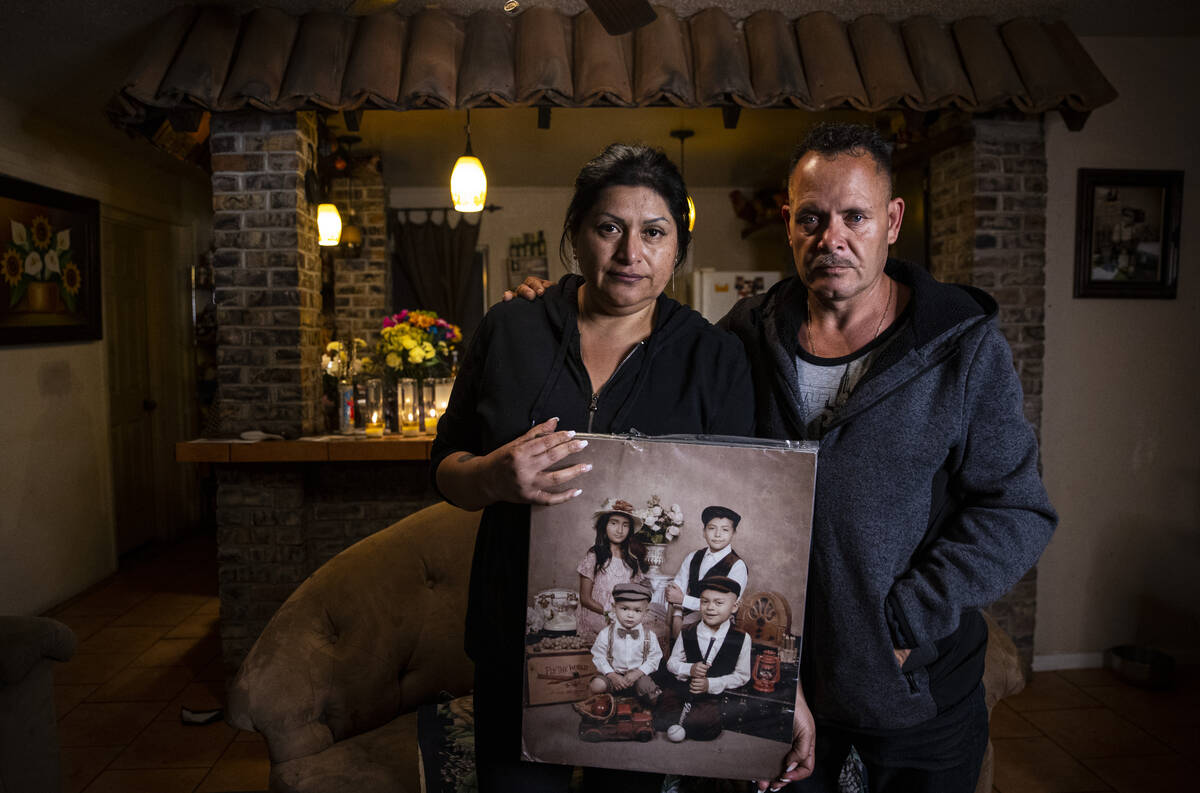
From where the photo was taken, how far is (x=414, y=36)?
3.32m

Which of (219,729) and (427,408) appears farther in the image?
(427,408)

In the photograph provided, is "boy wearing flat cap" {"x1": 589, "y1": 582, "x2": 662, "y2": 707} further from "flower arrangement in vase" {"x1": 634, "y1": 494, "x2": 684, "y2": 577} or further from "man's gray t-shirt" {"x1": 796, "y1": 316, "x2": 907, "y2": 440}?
"man's gray t-shirt" {"x1": 796, "y1": 316, "x2": 907, "y2": 440}

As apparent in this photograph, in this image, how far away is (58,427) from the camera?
485cm

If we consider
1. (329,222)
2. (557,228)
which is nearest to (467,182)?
(329,222)

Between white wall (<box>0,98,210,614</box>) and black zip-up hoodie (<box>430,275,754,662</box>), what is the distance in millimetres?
4258

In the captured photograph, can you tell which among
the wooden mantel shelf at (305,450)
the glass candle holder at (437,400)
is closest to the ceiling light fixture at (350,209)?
the glass candle holder at (437,400)

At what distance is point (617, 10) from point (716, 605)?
178 centimetres

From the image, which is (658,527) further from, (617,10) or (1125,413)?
(1125,413)

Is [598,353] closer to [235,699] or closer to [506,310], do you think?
[506,310]

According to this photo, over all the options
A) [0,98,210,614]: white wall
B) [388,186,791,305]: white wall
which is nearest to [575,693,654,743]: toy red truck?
[0,98,210,614]: white wall

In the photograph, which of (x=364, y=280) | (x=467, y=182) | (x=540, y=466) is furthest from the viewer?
(x=364, y=280)

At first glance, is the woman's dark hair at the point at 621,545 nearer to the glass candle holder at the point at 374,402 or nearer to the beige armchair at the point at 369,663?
the beige armchair at the point at 369,663

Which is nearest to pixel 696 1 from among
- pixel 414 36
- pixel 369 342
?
pixel 414 36

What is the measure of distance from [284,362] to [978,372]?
3033mm
